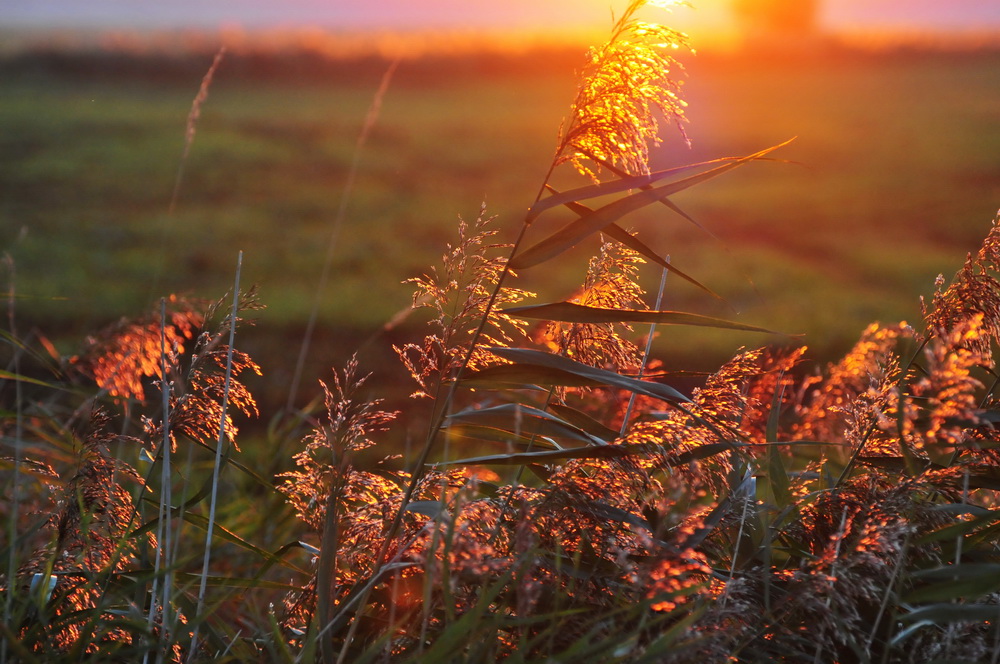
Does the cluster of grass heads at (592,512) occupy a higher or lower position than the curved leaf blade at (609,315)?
lower

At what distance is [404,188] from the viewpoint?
12320 mm

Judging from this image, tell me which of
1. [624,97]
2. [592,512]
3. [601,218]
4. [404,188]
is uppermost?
[624,97]

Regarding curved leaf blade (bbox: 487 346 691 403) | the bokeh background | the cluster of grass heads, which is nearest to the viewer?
the cluster of grass heads

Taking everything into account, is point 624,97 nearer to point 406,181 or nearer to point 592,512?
point 592,512

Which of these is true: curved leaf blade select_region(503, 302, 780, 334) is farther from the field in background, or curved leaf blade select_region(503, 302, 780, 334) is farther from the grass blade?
the field in background

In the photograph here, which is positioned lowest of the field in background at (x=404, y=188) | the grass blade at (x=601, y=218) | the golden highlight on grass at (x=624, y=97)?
the field in background at (x=404, y=188)

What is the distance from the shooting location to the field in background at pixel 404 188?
24.3ft

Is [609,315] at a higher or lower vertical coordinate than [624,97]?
lower

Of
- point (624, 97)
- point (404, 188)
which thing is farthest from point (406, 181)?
point (624, 97)

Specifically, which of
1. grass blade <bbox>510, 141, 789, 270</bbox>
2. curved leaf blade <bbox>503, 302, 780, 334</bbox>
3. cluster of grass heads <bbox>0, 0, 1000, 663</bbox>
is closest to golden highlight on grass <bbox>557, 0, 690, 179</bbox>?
cluster of grass heads <bbox>0, 0, 1000, 663</bbox>

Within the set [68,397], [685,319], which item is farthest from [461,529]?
[68,397]

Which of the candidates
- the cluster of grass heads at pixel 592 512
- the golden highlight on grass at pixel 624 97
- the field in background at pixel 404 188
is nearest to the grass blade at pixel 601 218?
the cluster of grass heads at pixel 592 512

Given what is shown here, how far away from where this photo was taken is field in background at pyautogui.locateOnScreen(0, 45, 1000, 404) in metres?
7.41

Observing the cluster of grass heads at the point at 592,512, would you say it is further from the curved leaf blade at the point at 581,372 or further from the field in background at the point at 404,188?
the field in background at the point at 404,188
